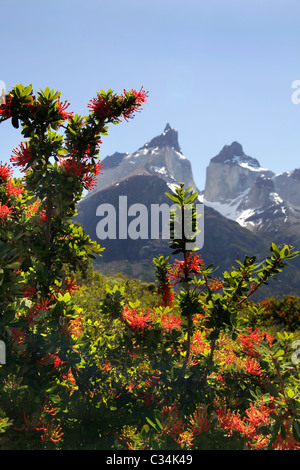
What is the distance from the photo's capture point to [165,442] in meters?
3.54

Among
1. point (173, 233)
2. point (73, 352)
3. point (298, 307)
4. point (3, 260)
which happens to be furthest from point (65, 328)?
point (298, 307)

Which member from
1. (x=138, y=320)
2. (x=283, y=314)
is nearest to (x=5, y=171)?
(x=138, y=320)

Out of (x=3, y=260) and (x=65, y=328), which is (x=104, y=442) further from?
(x=3, y=260)

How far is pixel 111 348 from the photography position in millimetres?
4574

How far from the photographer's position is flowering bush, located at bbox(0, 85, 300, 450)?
3.54m

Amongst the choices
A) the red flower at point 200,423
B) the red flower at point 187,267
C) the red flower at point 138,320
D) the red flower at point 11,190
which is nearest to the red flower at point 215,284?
the red flower at point 187,267

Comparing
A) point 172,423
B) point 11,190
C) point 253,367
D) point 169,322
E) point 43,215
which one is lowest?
point 172,423

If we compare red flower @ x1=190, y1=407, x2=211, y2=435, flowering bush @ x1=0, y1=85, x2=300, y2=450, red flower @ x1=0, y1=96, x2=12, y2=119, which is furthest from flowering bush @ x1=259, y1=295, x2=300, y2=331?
red flower @ x1=0, y1=96, x2=12, y2=119

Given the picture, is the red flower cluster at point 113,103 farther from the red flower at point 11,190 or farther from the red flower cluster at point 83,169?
the red flower at point 11,190

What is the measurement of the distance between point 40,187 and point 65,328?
6.81 feet

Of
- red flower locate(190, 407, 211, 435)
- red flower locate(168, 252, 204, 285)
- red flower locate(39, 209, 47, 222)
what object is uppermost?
red flower locate(39, 209, 47, 222)

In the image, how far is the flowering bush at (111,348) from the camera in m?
3.54

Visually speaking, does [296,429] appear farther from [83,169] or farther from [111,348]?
[83,169]

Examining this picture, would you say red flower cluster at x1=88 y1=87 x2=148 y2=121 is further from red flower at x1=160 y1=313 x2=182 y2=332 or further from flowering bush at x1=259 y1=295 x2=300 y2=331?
flowering bush at x1=259 y1=295 x2=300 y2=331
